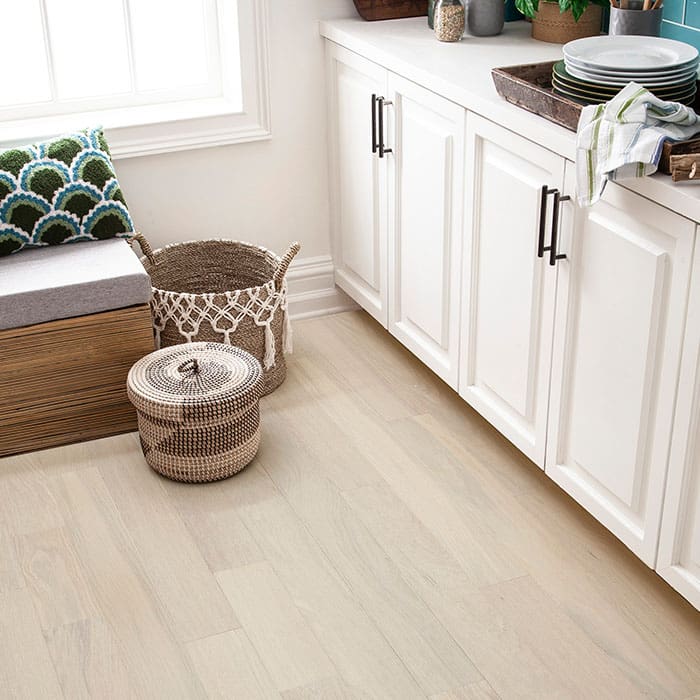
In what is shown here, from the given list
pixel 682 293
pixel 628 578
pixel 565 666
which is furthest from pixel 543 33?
pixel 565 666

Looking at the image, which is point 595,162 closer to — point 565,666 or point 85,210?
point 565,666

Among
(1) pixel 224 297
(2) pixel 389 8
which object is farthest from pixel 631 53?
(1) pixel 224 297

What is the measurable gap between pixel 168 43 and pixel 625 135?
1803 mm

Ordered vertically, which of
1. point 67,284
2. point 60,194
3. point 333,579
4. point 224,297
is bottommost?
point 333,579

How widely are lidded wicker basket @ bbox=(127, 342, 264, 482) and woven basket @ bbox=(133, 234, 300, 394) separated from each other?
0.22 meters

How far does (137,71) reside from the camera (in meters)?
3.38

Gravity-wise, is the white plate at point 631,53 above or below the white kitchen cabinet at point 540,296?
above

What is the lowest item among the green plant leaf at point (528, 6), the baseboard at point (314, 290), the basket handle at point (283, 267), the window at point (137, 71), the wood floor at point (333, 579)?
the wood floor at point (333, 579)

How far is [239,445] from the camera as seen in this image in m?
2.77

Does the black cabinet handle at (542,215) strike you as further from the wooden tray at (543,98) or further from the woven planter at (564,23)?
the woven planter at (564,23)

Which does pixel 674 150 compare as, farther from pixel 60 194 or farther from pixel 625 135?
pixel 60 194

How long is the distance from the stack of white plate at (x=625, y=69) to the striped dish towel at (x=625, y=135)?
0.09 metres

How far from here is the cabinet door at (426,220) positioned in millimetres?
2783

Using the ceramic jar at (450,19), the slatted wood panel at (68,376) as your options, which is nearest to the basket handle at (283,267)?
the slatted wood panel at (68,376)
